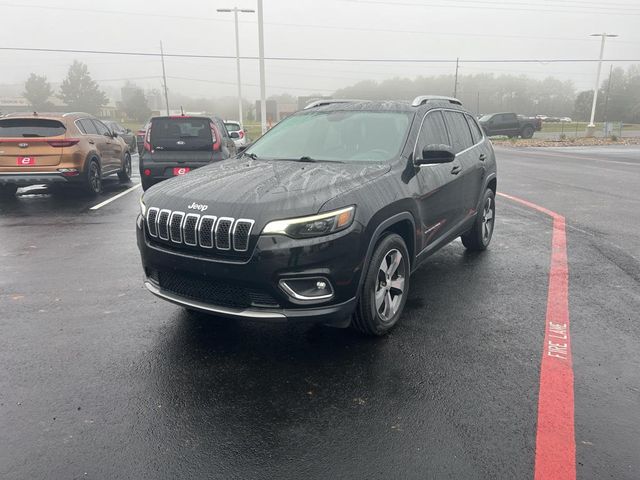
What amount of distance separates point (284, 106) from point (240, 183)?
59.2 m

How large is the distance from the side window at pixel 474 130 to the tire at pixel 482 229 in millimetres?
621

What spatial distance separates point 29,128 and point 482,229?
8.21 meters

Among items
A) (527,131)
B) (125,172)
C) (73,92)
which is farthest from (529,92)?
(125,172)

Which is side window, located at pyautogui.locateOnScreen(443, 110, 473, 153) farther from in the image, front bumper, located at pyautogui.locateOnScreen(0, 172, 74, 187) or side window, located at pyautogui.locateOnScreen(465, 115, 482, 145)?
front bumper, located at pyautogui.locateOnScreen(0, 172, 74, 187)

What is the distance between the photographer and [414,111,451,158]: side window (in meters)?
4.38

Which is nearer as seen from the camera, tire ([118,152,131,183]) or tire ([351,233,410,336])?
tire ([351,233,410,336])

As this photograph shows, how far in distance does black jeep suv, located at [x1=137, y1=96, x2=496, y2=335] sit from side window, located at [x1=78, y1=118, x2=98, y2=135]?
723 centimetres

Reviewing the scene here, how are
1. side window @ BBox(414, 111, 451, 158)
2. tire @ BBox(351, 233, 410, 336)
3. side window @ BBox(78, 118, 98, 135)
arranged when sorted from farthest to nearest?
side window @ BBox(78, 118, 98, 135) → side window @ BBox(414, 111, 451, 158) → tire @ BBox(351, 233, 410, 336)

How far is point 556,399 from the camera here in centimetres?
300

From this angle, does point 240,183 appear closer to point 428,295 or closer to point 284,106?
point 428,295

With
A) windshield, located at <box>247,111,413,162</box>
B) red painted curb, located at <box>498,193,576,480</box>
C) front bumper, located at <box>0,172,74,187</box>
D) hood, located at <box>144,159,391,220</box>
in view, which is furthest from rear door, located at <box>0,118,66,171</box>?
red painted curb, located at <box>498,193,576,480</box>

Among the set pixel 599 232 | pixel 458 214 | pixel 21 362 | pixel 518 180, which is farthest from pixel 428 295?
pixel 518 180

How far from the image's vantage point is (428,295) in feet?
15.5

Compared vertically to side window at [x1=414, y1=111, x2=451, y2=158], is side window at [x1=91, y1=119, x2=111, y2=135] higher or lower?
lower
